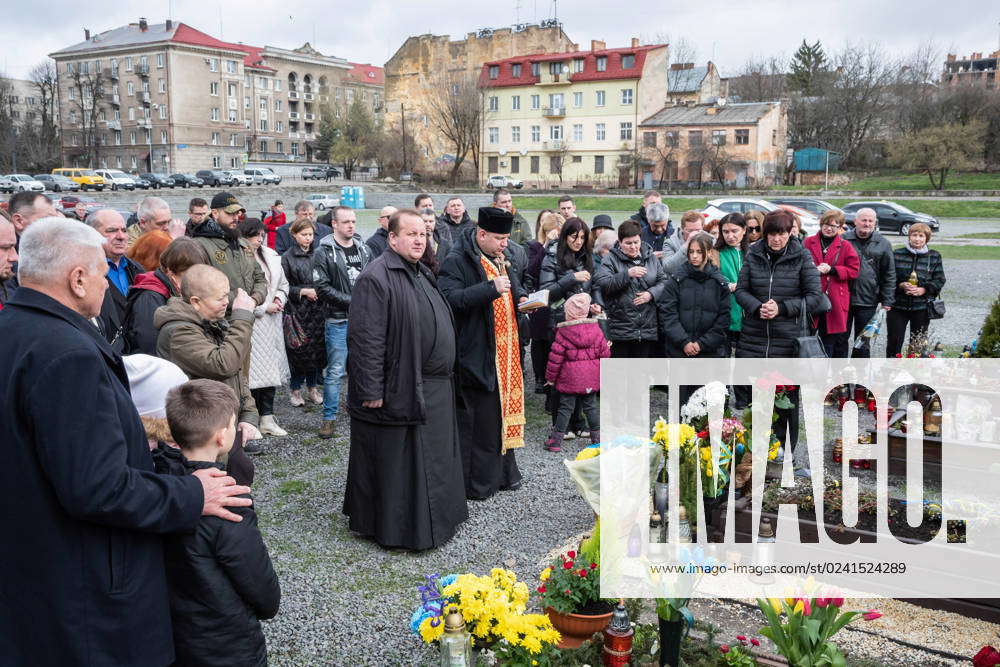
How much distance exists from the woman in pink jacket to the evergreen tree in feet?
219

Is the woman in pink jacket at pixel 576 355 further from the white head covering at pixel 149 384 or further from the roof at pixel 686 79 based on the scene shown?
the roof at pixel 686 79

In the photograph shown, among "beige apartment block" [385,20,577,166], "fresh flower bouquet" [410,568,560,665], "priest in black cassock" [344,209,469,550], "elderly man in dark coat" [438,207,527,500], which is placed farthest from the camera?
"beige apartment block" [385,20,577,166]

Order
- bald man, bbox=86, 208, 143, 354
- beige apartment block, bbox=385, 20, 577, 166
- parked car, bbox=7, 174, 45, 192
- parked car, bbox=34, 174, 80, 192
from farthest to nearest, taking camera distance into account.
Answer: beige apartment block, bbox=385, 20, 577, 166
parked car, bbox=34, 174, 80, 192
parked car, bbox=7, 174, 45, 192
bald man, bbox=86, 208, 143, 354

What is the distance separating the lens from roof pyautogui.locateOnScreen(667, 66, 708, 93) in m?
64.1

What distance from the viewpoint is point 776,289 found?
23.1ft

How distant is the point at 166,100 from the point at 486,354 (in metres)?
79.5

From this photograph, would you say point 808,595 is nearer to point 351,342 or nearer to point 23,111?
point 351,342

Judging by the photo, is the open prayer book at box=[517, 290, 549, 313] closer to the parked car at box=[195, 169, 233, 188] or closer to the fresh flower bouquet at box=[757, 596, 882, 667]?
the fresh flower bouquet at box=[757, 596, 882, 667]

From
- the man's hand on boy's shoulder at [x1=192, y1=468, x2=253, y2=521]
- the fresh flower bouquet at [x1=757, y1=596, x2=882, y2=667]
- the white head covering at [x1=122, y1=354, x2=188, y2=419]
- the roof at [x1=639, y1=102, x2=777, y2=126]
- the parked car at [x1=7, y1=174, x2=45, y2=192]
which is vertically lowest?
the fresh flower bouquet at [x1=757, y1=596, x2=882, y2=667]

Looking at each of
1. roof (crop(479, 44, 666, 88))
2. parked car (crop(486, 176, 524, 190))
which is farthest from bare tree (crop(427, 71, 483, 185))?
parked car (crop(486, 176, 524, 190))

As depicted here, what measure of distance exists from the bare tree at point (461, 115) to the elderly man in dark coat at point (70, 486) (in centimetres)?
6066

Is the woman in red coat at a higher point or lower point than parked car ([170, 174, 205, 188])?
lower

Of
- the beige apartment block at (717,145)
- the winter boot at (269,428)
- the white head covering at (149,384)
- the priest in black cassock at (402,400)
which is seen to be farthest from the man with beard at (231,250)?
the beige apartment block at (717,145)

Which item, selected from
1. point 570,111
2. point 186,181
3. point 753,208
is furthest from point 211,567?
point 570,111
